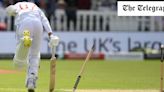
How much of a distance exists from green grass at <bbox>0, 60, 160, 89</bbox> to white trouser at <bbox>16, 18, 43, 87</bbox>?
2.27 m

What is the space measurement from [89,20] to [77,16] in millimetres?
519

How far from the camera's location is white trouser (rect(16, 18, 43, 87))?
36.8 ft

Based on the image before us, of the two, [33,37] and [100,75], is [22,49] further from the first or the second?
[100,75]

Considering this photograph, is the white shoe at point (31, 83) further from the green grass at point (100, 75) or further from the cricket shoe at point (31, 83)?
the green grass at point (100, 75)

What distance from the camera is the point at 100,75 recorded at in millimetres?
17453

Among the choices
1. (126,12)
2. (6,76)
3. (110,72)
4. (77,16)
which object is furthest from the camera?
(77,16)

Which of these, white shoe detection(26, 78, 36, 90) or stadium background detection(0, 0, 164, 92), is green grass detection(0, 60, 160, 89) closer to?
stadium background detection(0, 0, 164, 92)

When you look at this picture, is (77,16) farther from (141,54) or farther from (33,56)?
(33,56)

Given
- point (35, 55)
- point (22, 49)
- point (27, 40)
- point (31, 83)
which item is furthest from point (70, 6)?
point (27, 40)

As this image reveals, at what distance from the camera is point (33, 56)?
37.3 ft

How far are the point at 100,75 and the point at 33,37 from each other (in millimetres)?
6319

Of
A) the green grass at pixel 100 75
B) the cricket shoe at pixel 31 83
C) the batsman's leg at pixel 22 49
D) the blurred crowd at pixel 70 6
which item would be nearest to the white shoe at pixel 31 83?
the cricket shoe at pixel 31 83

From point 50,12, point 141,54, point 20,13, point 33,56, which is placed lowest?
point 141,54

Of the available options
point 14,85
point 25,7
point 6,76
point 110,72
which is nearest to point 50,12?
point 110,72
